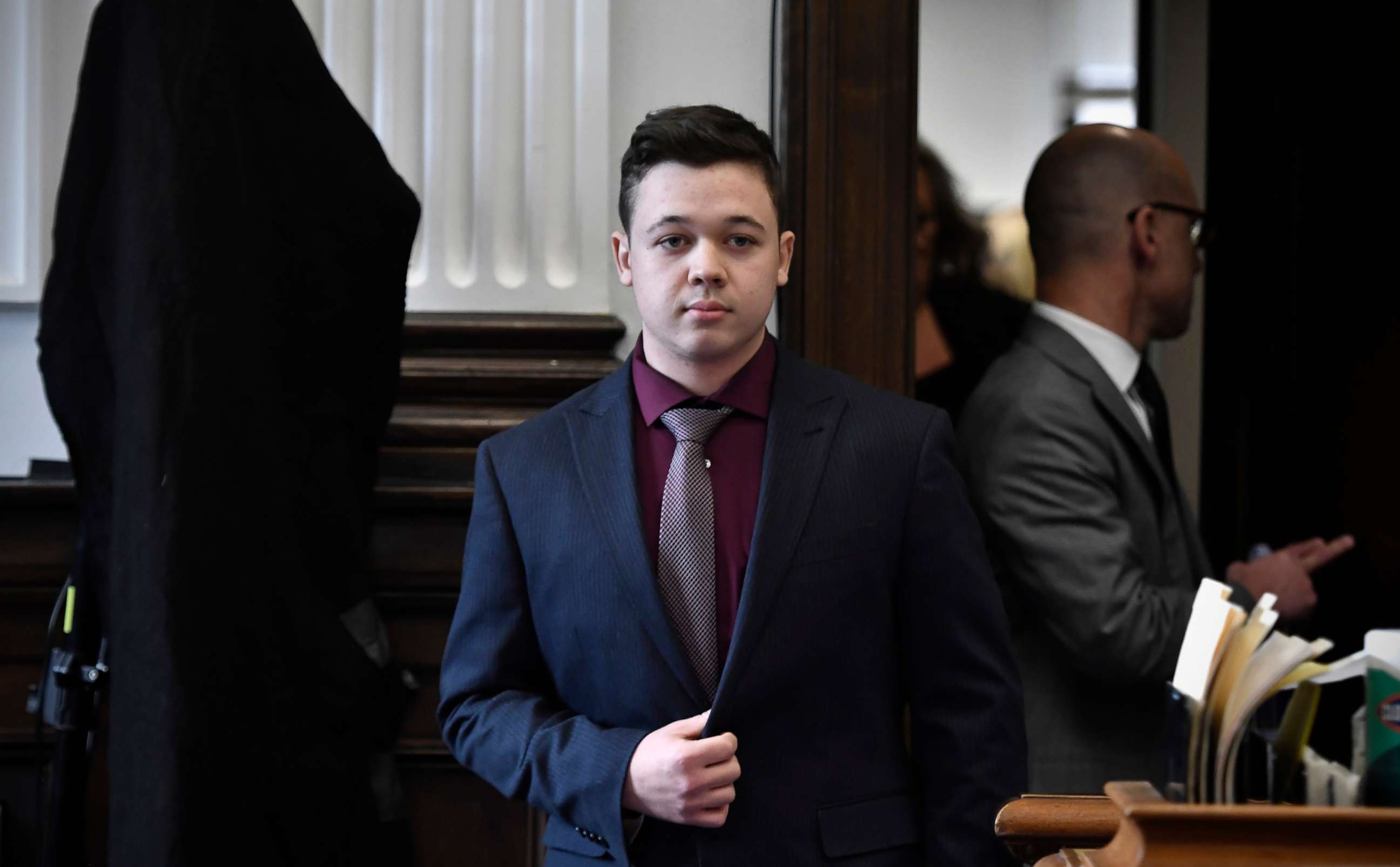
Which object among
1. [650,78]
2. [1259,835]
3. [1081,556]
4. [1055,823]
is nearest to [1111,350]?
[1081,556]

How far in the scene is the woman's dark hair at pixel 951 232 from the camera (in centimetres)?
397

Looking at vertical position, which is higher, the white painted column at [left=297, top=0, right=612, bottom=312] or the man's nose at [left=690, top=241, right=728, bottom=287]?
the white painted column at [left=297, top=0, right=612, bottom=312]

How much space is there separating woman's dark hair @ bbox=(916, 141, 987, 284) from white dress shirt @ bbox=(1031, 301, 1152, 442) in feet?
3.18

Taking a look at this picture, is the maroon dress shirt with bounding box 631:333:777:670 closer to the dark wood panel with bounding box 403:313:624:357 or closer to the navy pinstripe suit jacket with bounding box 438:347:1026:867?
the navy pinstripe suit jacket with bounding box 438:347:1026:867

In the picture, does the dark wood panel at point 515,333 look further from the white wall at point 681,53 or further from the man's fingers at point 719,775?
the man's fingers at point 719,775

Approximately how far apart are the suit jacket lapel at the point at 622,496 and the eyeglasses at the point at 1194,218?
1.53m

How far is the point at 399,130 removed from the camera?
253 cm

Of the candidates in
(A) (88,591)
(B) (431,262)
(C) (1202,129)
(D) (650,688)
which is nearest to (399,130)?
(B) (431,262)

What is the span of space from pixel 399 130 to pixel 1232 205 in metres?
2.78

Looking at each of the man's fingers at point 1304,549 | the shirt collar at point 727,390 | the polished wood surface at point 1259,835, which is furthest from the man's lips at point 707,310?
the man's fingers at point 1304,549

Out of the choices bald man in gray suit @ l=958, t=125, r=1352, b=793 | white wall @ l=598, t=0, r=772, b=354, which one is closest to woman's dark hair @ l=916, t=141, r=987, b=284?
bald man in gray suit @ l=958, t=125, r=1352, b=793

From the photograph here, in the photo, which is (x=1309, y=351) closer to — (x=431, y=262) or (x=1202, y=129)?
(x=1202, y=129)

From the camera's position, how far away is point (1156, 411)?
3.06m

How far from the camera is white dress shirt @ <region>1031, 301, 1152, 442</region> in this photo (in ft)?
9.66
